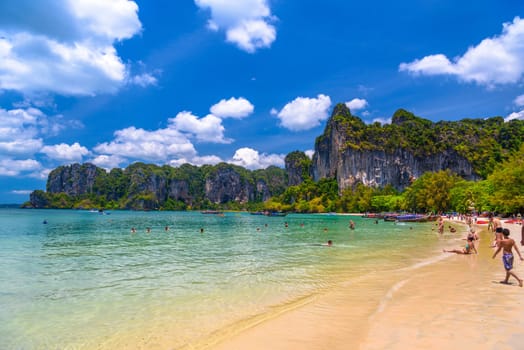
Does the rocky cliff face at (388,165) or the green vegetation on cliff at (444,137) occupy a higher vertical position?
the green vegetation on cliff at (444,137)

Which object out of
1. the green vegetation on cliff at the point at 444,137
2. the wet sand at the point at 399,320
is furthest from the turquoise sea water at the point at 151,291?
the green vegetation on cliff at the point at 444,137

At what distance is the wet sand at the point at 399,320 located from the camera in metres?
6.22

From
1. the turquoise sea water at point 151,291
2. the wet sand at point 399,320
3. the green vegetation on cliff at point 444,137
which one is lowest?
the turquoise sea water at point 151,291

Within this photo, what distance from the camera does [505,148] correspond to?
158 m

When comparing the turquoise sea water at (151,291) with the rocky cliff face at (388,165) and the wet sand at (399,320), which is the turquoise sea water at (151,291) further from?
the rocky cliff face at (388,165)

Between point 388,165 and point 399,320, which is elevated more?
point 388,165

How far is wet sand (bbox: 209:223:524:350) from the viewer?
20.4ft

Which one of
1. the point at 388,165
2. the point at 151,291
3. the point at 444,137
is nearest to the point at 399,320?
the point at 151,291

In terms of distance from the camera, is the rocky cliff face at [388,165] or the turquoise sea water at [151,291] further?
the rocky cliff face at [388,165]

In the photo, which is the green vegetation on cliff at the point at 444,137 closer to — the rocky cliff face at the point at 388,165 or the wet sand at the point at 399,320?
the rocky cliff face at the point at 388,165

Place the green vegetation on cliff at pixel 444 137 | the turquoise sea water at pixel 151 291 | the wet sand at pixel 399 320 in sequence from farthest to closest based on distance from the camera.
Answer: the green vegetation on cliff at pixel 444 137, the turquoise sea water at pixel 151 291, the wet sand at pixel 399 320

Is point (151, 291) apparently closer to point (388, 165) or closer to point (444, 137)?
point (388, 165)

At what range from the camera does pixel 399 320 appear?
24.7ft

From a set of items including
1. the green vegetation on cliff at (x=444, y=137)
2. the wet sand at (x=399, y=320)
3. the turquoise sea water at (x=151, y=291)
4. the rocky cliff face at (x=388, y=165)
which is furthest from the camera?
the rocky cliff face at (x=388, y=165)
